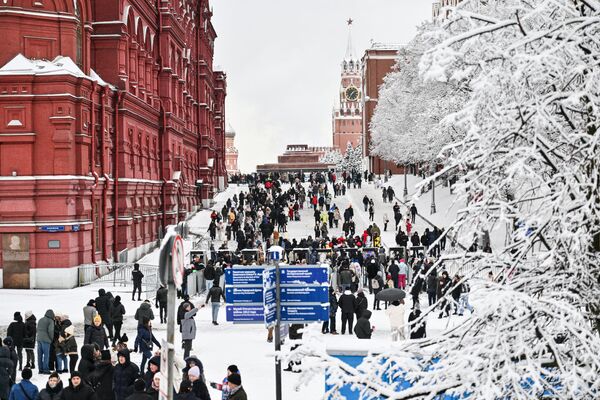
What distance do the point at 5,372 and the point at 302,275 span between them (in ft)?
20.3

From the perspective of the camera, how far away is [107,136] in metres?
36.4

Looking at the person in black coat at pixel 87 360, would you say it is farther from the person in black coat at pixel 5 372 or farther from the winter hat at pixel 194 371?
the winter hat at pixel 194 371

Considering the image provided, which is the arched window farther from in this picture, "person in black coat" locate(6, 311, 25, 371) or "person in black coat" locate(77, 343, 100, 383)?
"person in black coat" locate(77, 343, 100, 383)

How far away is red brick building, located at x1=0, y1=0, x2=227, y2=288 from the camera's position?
31594 millimetres

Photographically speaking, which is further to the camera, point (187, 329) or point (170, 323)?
point (187, 329)

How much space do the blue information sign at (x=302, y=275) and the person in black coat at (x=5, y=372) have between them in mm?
5871

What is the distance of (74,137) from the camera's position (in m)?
32.3

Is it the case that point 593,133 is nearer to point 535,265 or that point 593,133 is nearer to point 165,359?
point 535,265

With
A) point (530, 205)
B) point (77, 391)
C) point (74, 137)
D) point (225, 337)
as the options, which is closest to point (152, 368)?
point (77, 391)

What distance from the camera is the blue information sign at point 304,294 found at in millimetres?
12078

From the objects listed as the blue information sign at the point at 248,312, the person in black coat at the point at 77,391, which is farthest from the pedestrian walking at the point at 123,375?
the blue information sign at the point at 248,312

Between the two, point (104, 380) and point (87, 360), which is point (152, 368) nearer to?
point (104, 380)

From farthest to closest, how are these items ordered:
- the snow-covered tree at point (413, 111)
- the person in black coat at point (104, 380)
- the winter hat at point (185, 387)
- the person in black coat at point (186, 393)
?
the snow-covered tree at point (413, 111), the person in black coat at point (104, 380), the winter hat at point (185, 387), the person in black coat at point (186, 393)

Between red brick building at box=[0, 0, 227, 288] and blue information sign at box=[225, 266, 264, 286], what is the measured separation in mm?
20412
